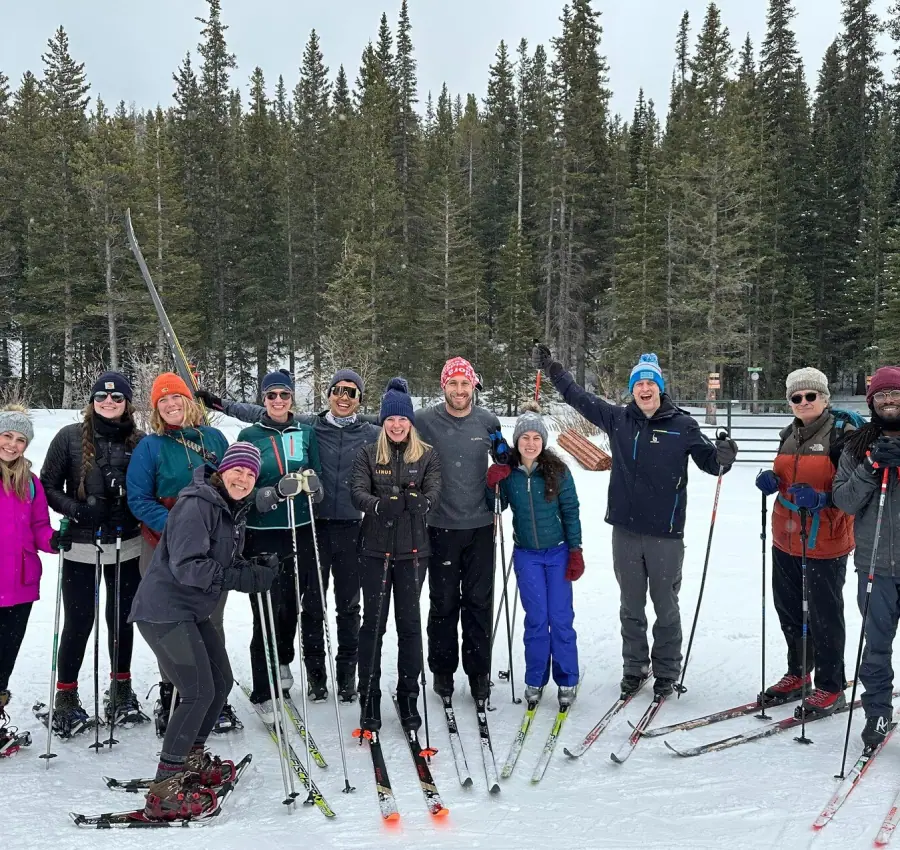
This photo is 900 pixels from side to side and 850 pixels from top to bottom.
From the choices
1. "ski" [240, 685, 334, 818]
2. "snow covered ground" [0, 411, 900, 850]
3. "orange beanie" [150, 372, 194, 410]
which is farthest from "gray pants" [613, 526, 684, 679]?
"orange beanie" [150, 372, 194, 410]

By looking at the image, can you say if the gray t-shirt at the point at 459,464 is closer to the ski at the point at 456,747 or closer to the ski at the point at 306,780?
the ski at the point at 456,747

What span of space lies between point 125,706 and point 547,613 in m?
2.64

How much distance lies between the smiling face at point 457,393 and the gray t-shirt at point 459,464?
6 centimetres

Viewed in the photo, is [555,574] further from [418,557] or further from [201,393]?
[201,393]

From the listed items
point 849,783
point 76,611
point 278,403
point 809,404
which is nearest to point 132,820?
point 76,611

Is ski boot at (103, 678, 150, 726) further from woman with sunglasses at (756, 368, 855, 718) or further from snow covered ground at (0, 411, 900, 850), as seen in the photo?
woman with sunglasses at (756, 368, 855, 718)

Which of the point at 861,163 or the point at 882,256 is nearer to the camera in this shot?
the point at 882,256

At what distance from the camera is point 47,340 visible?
29.5m

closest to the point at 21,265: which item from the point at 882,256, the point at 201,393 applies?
the point at 201,393

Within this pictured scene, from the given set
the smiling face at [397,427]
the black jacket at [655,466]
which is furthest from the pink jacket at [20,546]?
the black jacket at [655,466]

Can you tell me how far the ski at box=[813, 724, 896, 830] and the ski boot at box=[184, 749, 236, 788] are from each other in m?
2.72

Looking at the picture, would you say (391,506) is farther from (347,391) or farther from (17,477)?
(17,477)

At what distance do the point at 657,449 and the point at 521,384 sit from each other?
24.6m

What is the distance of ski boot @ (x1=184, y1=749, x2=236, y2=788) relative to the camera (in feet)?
10.7
